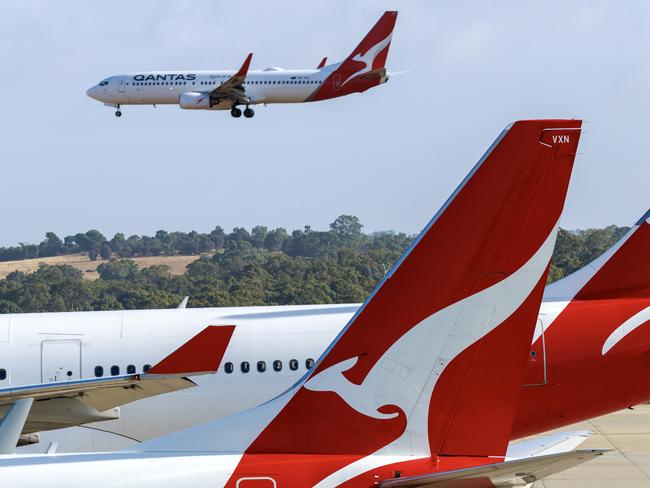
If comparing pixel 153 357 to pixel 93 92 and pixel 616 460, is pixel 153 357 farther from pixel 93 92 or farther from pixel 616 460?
pixel 93 92

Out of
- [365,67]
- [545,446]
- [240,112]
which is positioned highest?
[365,67]

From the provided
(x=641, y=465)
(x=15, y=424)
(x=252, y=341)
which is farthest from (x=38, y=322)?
(x=641, y=465)

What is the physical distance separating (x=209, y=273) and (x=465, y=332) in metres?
89.7

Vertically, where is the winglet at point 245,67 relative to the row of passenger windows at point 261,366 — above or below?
above

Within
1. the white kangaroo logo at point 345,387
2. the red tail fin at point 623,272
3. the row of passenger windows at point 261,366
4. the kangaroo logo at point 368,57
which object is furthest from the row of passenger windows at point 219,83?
the white kangaroo logo at point 345,387

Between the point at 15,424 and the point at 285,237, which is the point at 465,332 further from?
the point at 285,237

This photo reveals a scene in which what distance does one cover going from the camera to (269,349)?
15.4 metres

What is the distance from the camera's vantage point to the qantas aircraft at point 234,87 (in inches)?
2645

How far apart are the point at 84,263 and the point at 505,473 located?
137296 millimetres

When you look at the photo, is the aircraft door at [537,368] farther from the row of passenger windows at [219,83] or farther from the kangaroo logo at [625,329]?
the row of passenger windows at [219,83]

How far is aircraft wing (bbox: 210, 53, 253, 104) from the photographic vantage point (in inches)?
2583

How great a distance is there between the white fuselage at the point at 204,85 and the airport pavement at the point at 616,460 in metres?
43.6

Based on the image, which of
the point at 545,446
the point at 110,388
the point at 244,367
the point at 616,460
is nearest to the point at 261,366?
the point at 244,367

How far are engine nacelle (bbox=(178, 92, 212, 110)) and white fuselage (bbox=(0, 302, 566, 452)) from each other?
167 feet
